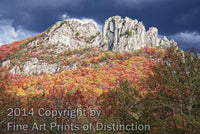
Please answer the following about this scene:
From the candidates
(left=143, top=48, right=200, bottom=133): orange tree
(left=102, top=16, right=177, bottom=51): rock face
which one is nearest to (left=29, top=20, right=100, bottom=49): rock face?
(left=102, top=16, right=177, bottom=51): rock face

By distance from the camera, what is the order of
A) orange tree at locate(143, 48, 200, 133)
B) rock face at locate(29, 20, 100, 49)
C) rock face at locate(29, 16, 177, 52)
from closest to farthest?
orange tree at locate(143, 48, 200, 133), rock face at locate(29, 16, 177, 52), rock face at locate(29, 20, 100, 49)

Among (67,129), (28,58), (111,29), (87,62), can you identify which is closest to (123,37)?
(111,29)

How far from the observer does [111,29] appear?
168625 millimetres

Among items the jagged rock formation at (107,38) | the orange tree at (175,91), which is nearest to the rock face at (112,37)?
the jagged rock formation at (107,38)

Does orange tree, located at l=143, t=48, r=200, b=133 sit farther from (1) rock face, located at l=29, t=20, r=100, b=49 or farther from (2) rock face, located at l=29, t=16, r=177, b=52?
(1) rock face, located at l=29, t=20, r=100, b=49

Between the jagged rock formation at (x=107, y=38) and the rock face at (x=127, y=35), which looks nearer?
the rock face at (x=127, y=35)

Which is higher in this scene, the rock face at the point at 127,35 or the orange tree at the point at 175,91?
the rock face at the point at 127,35

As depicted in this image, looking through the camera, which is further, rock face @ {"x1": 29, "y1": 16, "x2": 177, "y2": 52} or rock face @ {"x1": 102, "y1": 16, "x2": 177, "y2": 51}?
rock face @ {"x1": 29, "y1": 16, "x2": 177, "y2": 52}

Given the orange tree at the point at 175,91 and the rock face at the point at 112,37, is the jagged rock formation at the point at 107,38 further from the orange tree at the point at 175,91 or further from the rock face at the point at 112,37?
the orange tree at the point at 175,91

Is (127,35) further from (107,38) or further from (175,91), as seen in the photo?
(175,91)

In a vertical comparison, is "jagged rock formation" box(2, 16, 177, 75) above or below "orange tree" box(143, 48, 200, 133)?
above

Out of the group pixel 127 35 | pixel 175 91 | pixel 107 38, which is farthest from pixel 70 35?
pixel 175 91

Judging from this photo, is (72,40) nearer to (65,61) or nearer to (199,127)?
(65,61)

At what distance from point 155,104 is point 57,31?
17170 centimetres
